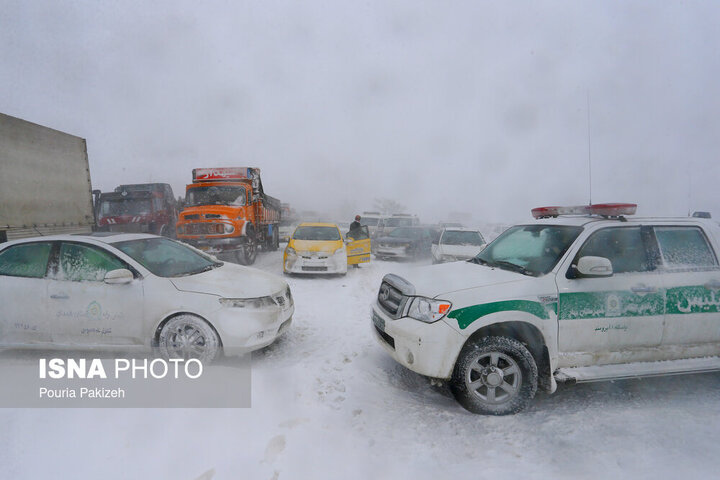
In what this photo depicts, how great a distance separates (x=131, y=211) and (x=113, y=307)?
35.3 feet

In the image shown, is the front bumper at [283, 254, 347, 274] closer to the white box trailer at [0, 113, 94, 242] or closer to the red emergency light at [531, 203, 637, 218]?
the white box trailer at [0, 113, 94, 242]

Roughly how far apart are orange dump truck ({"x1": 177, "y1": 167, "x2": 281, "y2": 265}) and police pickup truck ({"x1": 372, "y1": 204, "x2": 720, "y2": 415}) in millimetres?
8106

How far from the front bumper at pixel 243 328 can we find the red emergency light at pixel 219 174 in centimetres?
876

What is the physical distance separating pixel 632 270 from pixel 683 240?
30.3 inches

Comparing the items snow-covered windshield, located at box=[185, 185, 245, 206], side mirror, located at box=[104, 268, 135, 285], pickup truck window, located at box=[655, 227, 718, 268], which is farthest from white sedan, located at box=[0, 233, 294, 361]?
snow-covered windshield, located at box=[185, 185, 245, 206]

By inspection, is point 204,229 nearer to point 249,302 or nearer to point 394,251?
point 394,251

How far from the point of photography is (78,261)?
3.83 m

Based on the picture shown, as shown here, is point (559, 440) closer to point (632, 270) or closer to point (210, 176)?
point (632, 270)

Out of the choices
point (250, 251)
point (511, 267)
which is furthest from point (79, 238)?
point (250, 251)

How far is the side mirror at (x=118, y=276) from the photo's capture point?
141 inches

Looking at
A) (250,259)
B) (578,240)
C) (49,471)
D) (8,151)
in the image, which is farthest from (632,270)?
(8,151)

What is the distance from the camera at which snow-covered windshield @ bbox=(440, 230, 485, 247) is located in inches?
425

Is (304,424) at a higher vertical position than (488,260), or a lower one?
lower

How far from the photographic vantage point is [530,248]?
3.75 meters
